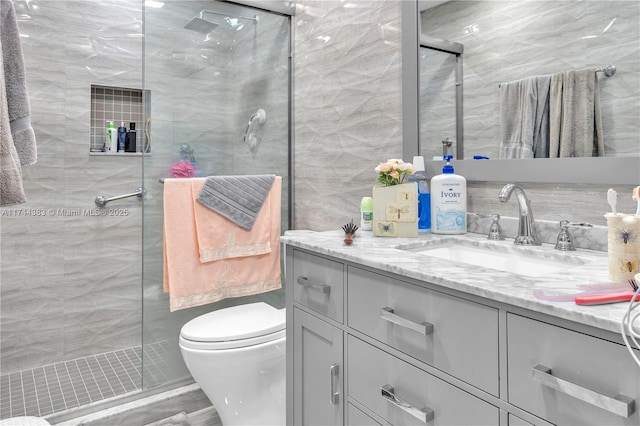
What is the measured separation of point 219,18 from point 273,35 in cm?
29

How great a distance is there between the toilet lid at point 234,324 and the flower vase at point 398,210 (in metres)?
0.67

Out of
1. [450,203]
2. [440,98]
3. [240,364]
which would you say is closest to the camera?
[450,203]

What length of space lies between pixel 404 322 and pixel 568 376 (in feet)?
1.09

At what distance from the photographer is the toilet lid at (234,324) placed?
1.67m

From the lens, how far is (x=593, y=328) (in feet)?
2.09

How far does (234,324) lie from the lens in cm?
178

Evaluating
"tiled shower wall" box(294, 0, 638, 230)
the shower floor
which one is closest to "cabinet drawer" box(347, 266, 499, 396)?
"tiled shower wall" box(294, 0, 638, 230)

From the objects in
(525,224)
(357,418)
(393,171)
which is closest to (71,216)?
(393,171)

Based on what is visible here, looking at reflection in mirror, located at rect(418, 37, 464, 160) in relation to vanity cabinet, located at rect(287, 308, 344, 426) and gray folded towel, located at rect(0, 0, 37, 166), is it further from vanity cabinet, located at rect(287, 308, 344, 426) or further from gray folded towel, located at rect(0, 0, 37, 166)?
gray folded towel, located at rect(0, 0, 37, 166)

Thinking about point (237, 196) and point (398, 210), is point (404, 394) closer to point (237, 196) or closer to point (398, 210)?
point (398, 210)

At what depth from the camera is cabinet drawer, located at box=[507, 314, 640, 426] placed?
60 centimetres

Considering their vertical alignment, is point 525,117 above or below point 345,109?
below

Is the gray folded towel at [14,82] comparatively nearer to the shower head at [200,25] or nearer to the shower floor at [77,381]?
the shower head at [200,25]

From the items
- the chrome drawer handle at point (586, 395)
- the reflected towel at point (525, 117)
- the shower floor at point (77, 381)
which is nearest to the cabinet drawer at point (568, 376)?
the chrome drawer handle at point (586, 395)
